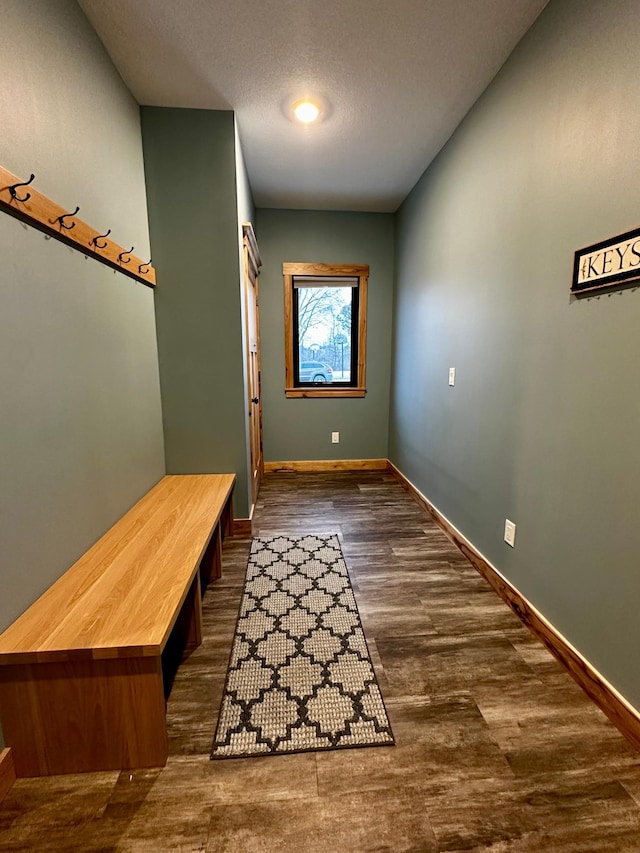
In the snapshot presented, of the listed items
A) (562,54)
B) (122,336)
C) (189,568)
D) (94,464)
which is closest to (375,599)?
(189,568)

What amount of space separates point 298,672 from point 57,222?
1.90 m

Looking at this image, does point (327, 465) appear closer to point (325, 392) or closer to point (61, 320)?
point (325, 392)

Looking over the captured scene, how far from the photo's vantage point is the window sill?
4027 millimetres

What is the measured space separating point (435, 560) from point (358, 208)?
3294 millimetres

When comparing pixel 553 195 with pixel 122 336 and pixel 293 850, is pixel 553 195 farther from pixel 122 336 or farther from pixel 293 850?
pixel 293 850

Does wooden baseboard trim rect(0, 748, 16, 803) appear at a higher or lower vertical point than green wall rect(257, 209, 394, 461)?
lower

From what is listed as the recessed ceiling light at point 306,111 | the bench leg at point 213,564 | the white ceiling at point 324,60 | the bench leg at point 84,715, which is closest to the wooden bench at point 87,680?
the bench leg at point 84,715

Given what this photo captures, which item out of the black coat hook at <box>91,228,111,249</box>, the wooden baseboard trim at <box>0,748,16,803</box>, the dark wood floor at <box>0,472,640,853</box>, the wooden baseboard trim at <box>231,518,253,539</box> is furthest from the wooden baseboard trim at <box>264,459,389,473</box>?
the wooden baseboard trim at <box>0,748,16,803</box>

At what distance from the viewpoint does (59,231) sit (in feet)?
4.45

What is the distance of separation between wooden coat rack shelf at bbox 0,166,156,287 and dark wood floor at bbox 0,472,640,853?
1715 mm

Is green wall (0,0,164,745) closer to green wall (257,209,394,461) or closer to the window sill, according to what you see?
green wall (257,209,394,461)

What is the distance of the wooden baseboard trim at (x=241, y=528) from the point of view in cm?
266

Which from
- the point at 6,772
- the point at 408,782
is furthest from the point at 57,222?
the point at 408,782

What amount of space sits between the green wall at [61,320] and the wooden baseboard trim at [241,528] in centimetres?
84
